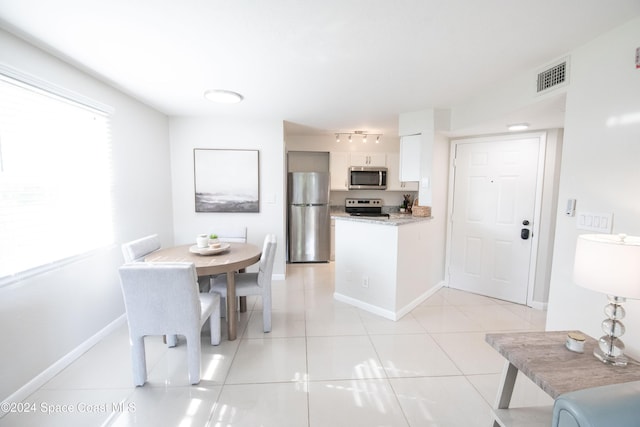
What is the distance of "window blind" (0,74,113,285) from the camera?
167cm

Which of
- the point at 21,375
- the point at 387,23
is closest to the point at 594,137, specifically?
the point at 387,23

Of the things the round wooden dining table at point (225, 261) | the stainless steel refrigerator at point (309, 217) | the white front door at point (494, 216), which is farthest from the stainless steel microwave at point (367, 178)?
the round wooden dining table at point (225, 261)

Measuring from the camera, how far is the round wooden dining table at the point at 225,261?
2.13m

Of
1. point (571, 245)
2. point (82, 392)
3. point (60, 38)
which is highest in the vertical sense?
point (60, 38)

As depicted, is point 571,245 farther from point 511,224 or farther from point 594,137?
point 511,224

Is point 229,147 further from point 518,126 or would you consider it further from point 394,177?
point 518,126

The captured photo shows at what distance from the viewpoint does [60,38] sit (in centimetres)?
173

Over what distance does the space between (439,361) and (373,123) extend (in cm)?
314

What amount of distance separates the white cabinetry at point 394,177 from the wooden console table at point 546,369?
3739mm

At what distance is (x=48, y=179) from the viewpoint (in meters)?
1.93

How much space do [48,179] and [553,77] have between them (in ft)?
12.5

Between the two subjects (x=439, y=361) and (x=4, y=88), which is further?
(x=439, y=361)

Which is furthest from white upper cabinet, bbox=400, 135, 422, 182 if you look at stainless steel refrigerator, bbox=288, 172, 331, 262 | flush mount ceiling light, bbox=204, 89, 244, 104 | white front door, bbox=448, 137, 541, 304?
flush mount ceiling light, bbox=204, 89, 244, 104

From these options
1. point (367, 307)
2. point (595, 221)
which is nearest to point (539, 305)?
point (595, 221)
